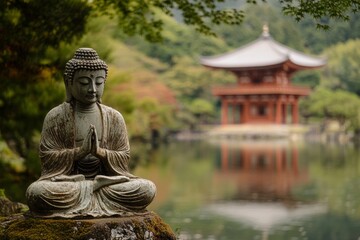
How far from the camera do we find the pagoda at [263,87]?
4688 centimetres

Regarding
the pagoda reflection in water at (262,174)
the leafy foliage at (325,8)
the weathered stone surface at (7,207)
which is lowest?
the pagoda reflection in water at (262,174)

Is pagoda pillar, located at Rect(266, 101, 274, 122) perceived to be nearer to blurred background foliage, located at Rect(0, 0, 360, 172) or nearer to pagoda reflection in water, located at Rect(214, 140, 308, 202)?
blurred background foliage, located at Rect(0, 0, 360, 172)

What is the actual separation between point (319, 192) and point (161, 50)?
42532mm

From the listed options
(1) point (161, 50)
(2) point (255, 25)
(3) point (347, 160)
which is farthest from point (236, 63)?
(3) point (347, 160)

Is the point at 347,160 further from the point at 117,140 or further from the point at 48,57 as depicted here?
the point at 117,140

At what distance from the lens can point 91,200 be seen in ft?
15.5

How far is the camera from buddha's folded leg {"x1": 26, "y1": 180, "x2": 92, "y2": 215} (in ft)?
15.1

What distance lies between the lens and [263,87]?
47.1 meters

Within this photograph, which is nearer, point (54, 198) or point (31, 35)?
point (54, 198)

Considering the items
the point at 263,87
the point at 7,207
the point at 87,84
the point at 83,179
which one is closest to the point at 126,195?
the point at 83,179

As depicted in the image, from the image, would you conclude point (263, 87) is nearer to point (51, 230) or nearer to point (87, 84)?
point (87, 84)

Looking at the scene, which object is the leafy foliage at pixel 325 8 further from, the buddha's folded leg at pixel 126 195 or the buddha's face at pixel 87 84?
the buddha's folded leg at pixel 126 195

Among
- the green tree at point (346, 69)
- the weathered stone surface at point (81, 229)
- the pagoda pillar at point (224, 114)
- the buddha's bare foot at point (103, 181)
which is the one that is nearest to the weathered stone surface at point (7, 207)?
the weathered stone surface at point (81, 229)

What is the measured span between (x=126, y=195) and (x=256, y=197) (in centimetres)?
927
